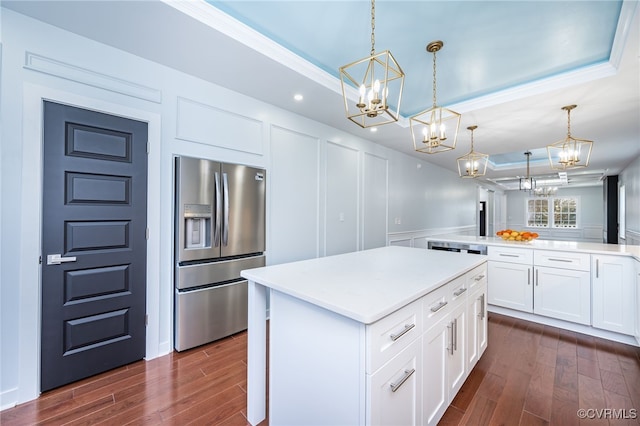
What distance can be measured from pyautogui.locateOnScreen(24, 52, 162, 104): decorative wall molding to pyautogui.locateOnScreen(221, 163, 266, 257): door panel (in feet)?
2.70

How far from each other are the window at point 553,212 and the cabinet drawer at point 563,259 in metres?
10.4

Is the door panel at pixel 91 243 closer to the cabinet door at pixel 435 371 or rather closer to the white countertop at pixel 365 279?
the white countertop at pixel 365 279

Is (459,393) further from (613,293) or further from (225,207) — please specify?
(225,207)

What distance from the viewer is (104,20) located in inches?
70.3

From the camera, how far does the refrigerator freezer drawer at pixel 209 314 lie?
7.73 ft

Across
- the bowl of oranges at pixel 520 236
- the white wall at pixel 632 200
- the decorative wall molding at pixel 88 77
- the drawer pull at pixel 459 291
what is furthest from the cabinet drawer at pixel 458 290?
the white wall at pixel 632 200

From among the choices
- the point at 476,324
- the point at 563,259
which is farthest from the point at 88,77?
the point at 563,259

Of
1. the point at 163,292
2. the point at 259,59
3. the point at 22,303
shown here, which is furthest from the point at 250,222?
the point at 22,303

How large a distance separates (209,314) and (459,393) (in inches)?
83.4

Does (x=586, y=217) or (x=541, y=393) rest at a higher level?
(x=586, y=217)

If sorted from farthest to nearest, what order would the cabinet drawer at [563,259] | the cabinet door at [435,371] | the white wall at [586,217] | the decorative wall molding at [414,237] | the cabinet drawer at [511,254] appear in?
the white wall at [586,217] → the decorative wall molding at [414,237] → the cabinet drawer at [511,254] → the cabinet drawer at [563,259] → the cabinet door at [435,371]

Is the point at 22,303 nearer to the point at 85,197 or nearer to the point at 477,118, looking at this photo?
the point at 85,197

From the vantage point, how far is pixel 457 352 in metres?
1.71

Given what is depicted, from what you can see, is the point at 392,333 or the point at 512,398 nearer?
the point at 392,333
